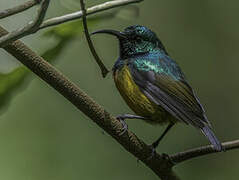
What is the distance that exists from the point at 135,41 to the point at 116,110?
1.29m

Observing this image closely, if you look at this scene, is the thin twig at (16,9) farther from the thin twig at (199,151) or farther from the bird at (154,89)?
the bird at (154,89)

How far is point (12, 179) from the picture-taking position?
368 cm

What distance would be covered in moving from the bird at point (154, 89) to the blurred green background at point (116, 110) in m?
0.42

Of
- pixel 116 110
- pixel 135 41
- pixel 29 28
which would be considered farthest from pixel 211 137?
pixel 116 110

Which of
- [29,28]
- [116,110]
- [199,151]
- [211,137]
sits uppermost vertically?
[29,28]

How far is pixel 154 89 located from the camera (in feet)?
11.8

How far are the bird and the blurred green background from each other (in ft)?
1.39

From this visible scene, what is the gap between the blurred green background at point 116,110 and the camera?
13.7ft


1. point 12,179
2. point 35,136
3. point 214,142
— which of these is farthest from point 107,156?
point 214,142

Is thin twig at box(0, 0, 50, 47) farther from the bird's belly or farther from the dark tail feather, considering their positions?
the bird's belly

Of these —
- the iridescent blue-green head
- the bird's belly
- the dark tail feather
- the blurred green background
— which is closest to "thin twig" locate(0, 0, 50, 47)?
the dark tail feather

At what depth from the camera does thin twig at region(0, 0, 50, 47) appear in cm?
158

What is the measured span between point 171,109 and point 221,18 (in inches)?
112

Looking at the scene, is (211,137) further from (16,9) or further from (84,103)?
(16,9)
